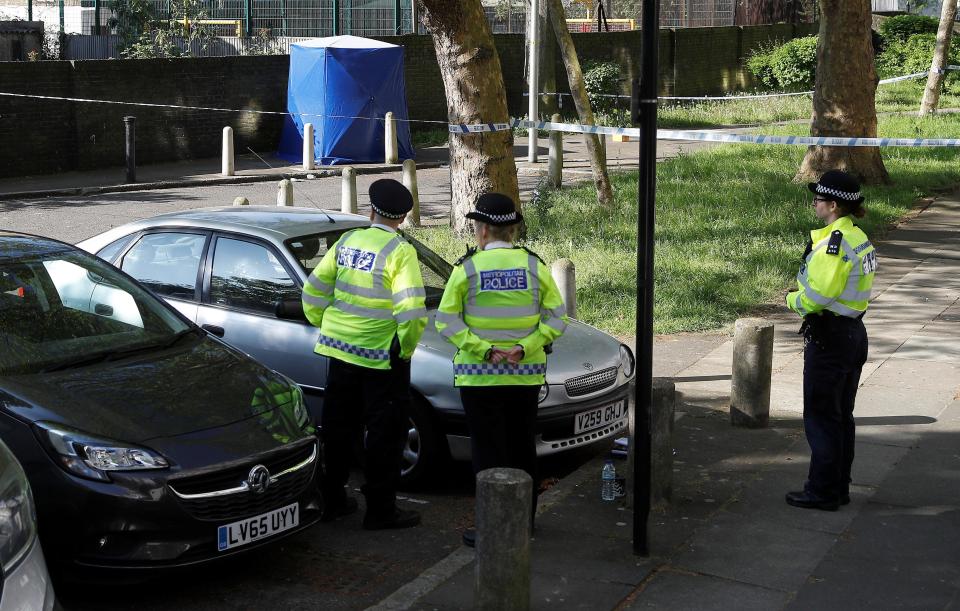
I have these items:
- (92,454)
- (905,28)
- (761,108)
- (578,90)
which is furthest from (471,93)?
(905,28)

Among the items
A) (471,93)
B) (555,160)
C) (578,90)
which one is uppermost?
(578,90)

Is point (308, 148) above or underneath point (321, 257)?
above

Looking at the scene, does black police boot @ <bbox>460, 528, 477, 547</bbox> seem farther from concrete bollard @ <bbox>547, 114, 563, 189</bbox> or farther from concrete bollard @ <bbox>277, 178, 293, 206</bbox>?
concrete bollard @ <bbox>547, 114, 563, 189</bbox>

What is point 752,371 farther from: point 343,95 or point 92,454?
point 343,95

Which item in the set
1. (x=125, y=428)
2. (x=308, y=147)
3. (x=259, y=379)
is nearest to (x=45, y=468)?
(x=125, y=428)

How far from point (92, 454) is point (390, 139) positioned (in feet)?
61.2

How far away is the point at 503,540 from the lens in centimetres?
491

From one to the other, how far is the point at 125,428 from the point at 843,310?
353cm

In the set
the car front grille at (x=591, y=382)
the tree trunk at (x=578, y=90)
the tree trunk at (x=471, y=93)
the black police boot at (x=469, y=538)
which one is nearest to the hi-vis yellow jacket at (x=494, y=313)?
the black police boot at (x=469, y=538)

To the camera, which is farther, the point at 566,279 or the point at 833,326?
the point at 566,279

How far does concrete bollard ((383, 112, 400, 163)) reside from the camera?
76.5 ft

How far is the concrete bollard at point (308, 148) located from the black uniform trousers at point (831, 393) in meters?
16.8

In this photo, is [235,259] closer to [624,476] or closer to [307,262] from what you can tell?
[307,262]

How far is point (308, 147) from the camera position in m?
22.2
